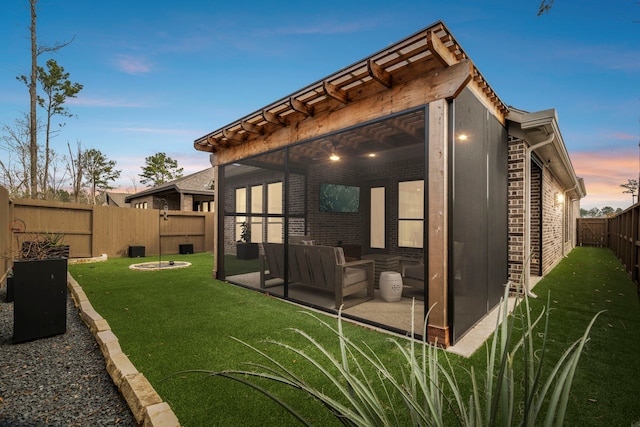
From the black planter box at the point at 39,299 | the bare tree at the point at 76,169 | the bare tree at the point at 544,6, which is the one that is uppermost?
the bare tree at the point at 76,169

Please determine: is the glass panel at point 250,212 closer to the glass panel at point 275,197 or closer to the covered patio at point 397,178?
the glass panel at point 275,197

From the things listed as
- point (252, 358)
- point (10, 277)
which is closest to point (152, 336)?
point (252, 358)

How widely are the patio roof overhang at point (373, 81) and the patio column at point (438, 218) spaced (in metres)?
0.30

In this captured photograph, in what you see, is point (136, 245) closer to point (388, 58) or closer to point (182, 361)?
point (182, 361)

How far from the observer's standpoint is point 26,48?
39.5 feet

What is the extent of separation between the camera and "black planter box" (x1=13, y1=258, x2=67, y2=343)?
10.1ft

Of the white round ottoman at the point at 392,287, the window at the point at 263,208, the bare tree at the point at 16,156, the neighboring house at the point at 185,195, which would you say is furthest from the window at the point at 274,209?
the bare tree at the point at 16,156

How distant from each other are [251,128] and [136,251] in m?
7.56

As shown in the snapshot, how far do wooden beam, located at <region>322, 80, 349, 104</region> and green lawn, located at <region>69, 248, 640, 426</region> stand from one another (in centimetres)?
278

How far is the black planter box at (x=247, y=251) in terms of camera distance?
9812 mm

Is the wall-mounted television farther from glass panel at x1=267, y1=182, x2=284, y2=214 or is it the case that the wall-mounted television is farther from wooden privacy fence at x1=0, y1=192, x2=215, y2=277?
wooden privacy fence at x1=0, y1=192, x2=215, y2=277

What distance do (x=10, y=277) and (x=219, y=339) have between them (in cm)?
363

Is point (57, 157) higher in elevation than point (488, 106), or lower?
higher

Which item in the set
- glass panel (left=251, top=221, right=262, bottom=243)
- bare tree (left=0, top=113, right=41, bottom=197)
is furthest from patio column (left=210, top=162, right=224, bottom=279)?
bare tree (left=0, top=113, right=41, bottom=197)
